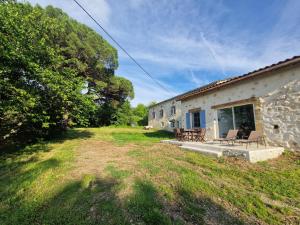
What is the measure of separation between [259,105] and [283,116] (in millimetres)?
1009

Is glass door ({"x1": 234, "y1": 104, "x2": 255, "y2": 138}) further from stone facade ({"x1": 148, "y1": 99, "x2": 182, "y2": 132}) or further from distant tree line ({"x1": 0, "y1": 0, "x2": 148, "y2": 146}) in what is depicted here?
stone facade ({"x1": 148, "y1": 99, "x2": 182, "y2": 132})

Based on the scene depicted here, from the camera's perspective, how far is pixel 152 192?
381cm

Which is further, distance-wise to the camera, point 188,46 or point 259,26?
point 188,46

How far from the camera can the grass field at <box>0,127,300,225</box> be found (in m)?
2.96

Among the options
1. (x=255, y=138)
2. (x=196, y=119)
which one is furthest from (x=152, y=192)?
(x=196, y=119)

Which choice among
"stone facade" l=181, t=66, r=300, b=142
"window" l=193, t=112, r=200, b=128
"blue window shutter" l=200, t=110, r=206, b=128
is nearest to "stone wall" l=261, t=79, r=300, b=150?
"stone facade" l=181, t=66, r=300, b=142

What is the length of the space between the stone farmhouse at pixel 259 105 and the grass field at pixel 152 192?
1.13 metres

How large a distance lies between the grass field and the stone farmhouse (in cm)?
113

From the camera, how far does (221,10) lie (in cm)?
963

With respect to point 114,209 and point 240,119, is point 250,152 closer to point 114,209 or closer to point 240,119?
point 240,119

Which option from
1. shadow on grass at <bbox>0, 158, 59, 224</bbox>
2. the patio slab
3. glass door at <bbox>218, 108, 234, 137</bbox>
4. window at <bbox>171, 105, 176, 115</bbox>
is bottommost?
shadow on grass at <bbox>0, 158, 59, 224</bbox>

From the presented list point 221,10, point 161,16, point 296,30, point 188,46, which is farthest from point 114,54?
point 296,30

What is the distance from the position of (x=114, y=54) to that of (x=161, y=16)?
10.8 m

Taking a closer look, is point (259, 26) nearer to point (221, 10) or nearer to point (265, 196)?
point (221, 10)
